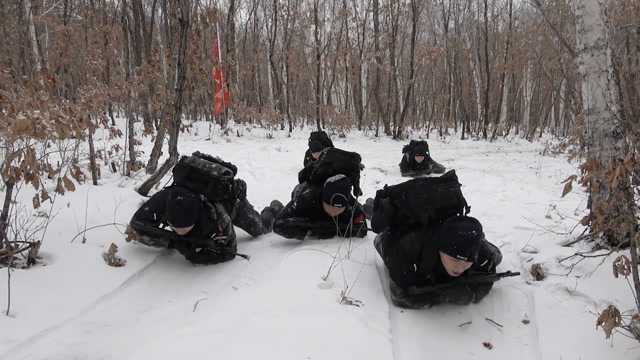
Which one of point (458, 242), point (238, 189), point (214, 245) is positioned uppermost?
point (238, 189)

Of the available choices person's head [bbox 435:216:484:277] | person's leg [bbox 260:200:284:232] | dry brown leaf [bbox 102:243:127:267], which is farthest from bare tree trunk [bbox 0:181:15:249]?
person's head [bbox 435:216:484:277]

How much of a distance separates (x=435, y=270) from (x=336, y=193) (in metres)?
1.11

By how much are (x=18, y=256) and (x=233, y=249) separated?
1440 mm

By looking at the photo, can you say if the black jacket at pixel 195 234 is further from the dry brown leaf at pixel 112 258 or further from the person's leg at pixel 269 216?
the person's leg at pixel 269 216

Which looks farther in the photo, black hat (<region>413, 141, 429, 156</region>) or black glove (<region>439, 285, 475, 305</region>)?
black hat (<region>413, 141, 429, 156</region>)

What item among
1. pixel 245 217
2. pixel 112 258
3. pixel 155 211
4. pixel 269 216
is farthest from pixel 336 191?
pixel 112 258

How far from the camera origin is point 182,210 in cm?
303

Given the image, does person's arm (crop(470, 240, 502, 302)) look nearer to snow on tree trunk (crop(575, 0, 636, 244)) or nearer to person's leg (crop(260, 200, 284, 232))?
snow on tree trunk (crop(575, 0, 636, 244))

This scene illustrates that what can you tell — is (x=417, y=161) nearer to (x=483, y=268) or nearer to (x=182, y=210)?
(x=483, y=268)

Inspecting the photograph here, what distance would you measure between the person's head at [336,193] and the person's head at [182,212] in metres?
1.07

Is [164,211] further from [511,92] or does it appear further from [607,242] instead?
Result: [511,92]

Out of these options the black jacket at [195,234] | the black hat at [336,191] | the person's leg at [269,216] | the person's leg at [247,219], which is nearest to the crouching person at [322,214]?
the black hat at [336,191]

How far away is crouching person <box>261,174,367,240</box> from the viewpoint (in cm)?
362

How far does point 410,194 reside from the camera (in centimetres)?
284
